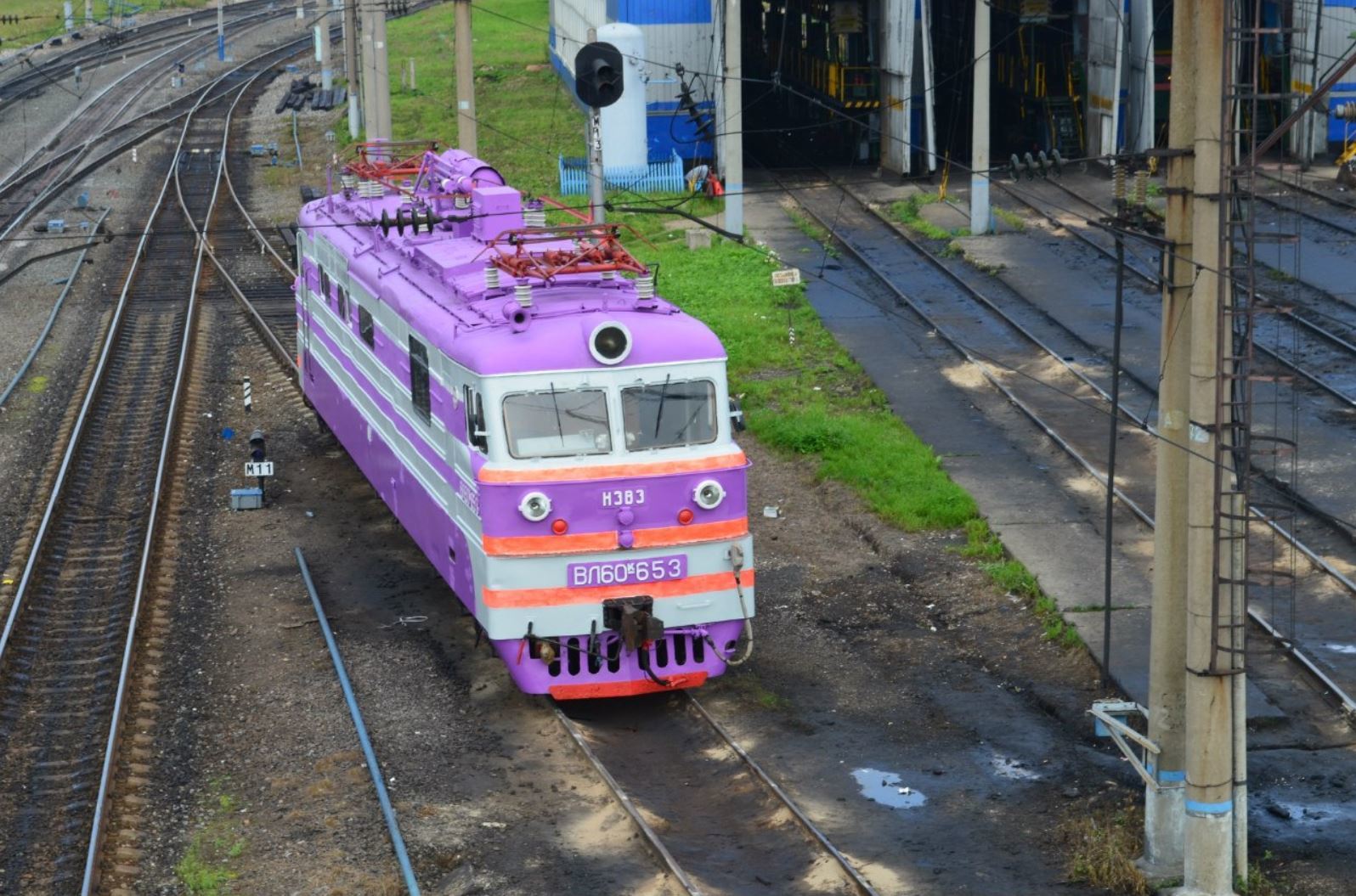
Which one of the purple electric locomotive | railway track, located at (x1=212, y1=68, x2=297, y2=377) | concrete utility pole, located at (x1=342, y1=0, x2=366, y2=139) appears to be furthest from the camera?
concrete utility pole, located at (x1=342, y1=0, x2=366, y2=139)

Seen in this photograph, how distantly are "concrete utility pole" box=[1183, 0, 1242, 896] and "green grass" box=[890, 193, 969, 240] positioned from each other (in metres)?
24.4

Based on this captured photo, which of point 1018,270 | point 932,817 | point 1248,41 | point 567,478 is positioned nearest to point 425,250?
point 567,478

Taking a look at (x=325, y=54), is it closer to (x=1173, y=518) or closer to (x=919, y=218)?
(x=919, y=218)

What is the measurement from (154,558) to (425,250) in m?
4.52

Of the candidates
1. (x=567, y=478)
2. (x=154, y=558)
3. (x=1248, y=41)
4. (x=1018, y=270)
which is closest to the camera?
(x=1248, y=41)

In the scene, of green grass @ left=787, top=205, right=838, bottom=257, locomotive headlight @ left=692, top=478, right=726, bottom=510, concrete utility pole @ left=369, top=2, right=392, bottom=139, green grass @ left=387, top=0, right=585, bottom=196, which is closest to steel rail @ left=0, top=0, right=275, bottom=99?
green grass @ left=387, top=0, right=585, bottom=196

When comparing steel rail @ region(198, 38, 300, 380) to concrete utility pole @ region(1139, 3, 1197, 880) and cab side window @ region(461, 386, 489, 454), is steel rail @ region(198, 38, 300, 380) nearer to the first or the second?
cab side window @ region(461, 386, 489, 454)

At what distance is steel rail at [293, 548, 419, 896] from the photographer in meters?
12.3

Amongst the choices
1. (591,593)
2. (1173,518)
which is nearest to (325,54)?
(591,593)

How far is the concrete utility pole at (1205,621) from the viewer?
1168 centimetres

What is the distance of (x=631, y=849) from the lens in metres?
12.7

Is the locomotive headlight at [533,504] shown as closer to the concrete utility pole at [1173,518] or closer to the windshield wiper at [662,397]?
the windshield wiper at [662,397]

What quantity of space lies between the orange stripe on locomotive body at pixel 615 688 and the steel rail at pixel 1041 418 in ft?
13.8

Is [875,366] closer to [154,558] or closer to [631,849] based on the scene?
[154,558]
